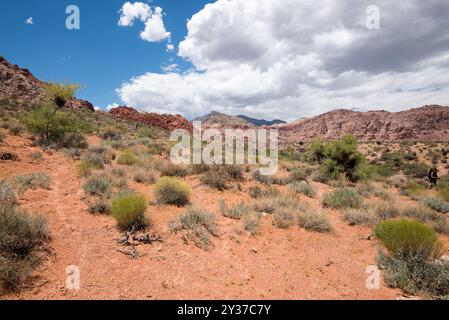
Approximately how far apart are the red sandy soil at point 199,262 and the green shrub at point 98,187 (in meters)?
0.33

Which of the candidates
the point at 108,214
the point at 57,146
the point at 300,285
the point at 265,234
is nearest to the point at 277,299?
the point at 300,285

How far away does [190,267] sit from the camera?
190 inches

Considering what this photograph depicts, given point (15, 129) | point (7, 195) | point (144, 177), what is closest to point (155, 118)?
point (15, 129)

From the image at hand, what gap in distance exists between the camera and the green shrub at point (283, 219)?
712 centimetres

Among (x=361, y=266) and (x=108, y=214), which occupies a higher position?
(x=108, y=214)

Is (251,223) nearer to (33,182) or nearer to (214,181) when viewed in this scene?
(214,181)

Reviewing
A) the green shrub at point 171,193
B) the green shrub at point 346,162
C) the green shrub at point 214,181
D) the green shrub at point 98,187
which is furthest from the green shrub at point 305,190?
the green shrub at point 98,187

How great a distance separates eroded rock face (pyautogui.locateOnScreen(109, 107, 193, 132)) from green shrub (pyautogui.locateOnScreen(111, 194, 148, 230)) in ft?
186

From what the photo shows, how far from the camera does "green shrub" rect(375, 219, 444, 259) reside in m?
5.07

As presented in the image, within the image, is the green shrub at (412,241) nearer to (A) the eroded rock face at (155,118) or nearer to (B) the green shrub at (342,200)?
(B) the green shrub at (342,200)

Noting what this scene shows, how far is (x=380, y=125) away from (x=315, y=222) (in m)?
81.9

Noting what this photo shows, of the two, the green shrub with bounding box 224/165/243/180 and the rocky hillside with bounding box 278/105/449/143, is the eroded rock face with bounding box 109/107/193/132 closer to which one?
the rocky hillside with bounding box 278/105/449/143

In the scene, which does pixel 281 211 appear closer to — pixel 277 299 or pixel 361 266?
pixel 361 266
